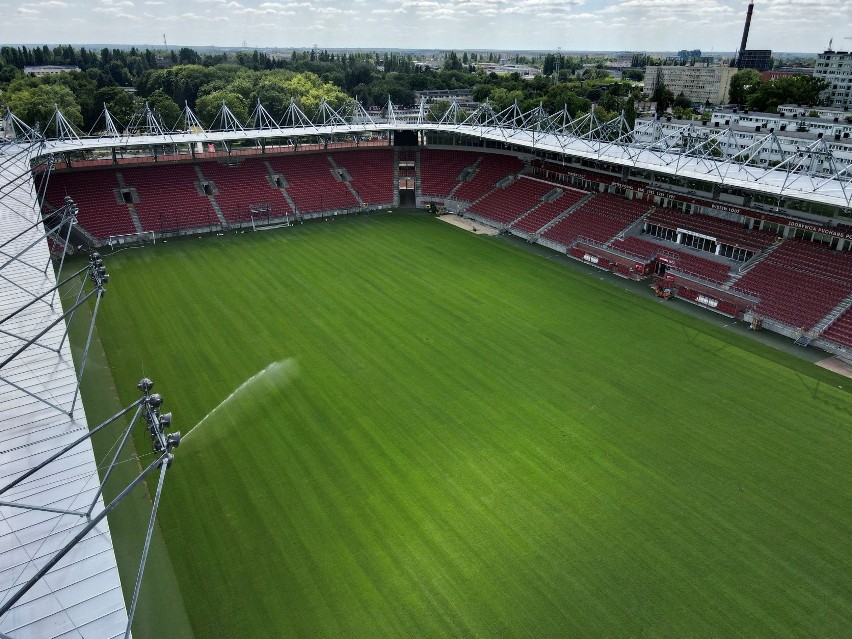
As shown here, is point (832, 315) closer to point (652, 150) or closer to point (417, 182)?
point (652, 150)

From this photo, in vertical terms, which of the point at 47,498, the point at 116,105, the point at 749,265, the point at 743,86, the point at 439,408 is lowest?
the point at 439,408

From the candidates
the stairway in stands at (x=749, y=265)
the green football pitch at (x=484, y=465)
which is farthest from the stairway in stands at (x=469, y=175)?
the stairway in stands at (x=749, y=265)

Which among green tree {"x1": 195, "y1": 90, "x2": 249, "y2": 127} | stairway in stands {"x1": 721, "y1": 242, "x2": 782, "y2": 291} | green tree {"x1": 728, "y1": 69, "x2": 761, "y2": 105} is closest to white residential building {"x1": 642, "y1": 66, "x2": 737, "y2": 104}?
green tree {"x1": 728, "y1": 69, "x2": 761, "y2": 105}

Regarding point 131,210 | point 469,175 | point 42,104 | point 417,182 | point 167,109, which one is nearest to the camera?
point 131,210

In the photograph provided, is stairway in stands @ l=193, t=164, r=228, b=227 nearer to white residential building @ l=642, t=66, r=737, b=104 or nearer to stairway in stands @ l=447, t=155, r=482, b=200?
stairway in stands @ l=447, t=155, r=482, b=200

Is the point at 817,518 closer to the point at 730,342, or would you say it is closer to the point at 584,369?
the point at 584,369

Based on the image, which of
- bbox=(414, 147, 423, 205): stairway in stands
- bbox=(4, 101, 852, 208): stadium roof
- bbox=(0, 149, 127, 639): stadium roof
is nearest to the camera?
bbox=(0, 149, 127, 639): stadium roof

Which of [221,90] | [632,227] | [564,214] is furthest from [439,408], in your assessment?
[221,90]
